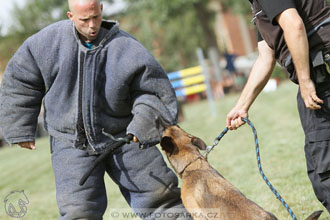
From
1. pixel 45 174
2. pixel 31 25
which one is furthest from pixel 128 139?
pixel 31 25

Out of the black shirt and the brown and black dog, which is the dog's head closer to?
the brown and black dog

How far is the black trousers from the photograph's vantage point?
3.18 metres

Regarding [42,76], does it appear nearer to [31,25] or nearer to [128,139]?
[128,139]

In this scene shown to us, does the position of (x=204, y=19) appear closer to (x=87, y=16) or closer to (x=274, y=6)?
(x=87, y=16)

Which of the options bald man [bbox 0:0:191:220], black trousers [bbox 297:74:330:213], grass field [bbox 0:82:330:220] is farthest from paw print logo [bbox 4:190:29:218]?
black trousers [bbox 297:74:330:213]

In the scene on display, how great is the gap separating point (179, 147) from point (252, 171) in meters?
3.69

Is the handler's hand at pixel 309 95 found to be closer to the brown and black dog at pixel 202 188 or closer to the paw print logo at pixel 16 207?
the brown and black dog at pixel 202 188

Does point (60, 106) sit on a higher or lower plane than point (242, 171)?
higher

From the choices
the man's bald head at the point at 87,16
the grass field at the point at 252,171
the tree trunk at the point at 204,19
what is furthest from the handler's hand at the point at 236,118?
the tree trunk at the point at 204,19

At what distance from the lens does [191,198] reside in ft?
11.3

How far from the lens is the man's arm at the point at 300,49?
2.96 m

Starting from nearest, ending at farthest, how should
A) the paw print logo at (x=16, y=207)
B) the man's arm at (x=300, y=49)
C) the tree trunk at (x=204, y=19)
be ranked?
the man's arm at (x=300, y=49) → the paw print logo at (x=16, y=207) → the tree trunk at (x=204, y=19)

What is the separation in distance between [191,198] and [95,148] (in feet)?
2.78

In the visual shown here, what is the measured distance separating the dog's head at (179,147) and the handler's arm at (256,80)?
0.99ft
